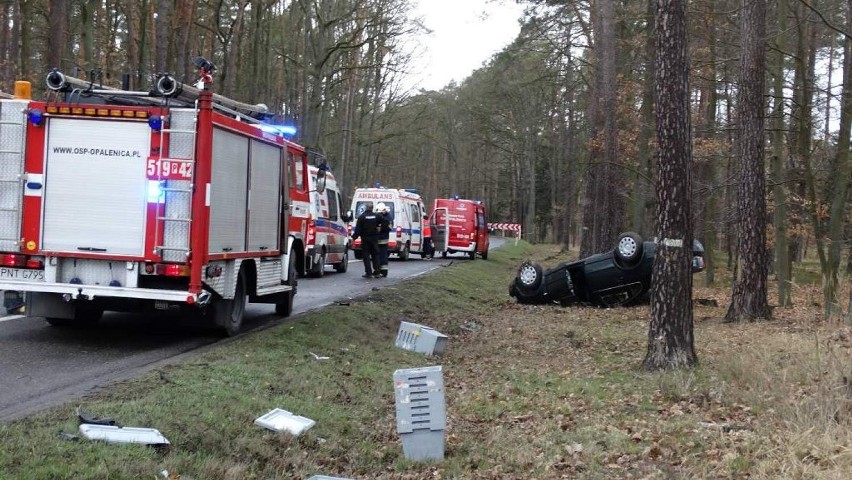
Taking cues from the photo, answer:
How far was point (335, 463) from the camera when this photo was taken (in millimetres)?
5988

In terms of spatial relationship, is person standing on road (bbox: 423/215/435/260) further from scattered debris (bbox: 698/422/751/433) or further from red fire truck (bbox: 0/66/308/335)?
scattered debris (bbox: 698/422/751/433)

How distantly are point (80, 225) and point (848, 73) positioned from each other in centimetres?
1564

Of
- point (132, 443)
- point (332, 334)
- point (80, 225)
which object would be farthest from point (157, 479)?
point (332, 334)

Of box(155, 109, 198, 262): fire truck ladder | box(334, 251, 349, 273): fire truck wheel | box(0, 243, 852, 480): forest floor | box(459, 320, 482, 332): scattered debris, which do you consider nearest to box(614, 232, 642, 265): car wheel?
Answer: box(459, 320, 482, 332): scattered debris

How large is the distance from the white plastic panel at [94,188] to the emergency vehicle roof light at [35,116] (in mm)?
104

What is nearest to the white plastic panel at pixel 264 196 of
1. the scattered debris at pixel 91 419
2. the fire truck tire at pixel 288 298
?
the fire truck tire at pixel 288 298

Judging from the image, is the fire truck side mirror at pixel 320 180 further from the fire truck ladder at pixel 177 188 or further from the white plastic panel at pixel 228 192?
the fire truck ladder at pixel 177 188

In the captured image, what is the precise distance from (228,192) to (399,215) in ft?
60.2

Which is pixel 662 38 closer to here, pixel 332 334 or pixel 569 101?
pixel 332 334

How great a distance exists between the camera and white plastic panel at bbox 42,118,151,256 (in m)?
8.59

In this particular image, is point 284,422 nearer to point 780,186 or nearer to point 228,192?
point 228,192

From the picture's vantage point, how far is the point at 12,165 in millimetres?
8617

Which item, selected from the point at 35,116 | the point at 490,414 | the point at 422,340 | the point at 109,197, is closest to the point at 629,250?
the point at 422,340

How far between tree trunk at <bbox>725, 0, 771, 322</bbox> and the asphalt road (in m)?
7.87
